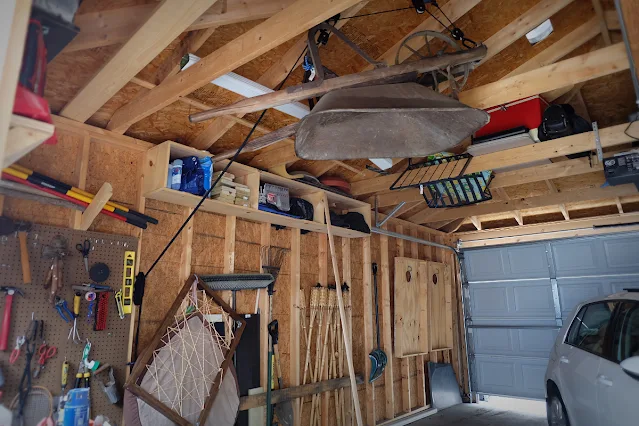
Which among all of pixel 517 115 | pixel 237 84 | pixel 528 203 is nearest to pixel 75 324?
pixel 237 84

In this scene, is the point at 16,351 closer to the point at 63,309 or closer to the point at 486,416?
the point at 63,309

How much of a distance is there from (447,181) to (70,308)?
11.0 ft

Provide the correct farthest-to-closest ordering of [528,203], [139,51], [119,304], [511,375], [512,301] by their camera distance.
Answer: [512,301] < [511,375] < [528,203] < [119,304] < [139,51]

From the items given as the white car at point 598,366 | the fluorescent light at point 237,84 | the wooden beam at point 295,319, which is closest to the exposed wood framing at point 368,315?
the wooden beam at point 295,319

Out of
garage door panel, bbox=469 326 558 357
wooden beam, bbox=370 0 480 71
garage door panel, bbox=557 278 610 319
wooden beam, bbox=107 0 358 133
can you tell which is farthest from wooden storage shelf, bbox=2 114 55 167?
garage door panel, bbox=469 326 558 357

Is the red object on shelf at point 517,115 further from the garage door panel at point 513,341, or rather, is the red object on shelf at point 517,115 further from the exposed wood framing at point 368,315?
the garage door panel at point 513,341

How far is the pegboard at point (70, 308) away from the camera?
2.44m

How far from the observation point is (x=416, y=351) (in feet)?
18.6

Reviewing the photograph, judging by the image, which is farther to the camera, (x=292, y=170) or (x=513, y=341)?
(x=513, y=341)

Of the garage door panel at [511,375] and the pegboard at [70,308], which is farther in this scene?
the garage door panel at [511,375]

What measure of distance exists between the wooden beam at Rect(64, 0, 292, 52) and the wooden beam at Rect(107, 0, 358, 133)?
5.6 inches

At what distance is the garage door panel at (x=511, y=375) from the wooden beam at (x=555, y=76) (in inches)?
184

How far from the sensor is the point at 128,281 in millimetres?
2980

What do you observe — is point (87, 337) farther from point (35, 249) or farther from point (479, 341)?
point (479, 341)
